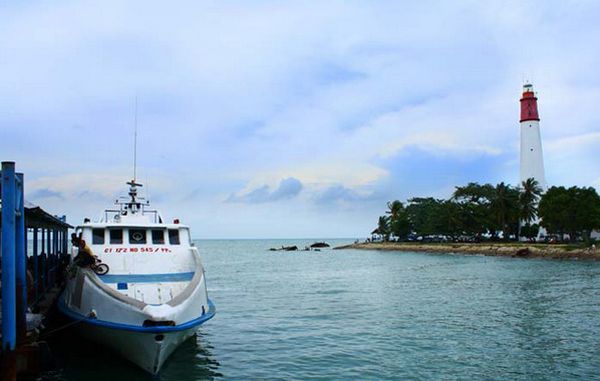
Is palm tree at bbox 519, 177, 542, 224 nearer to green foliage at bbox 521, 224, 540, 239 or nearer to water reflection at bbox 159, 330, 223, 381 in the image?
green foliage at bbox 521, 224, 540, 239

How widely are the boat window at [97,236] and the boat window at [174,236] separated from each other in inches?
91.7

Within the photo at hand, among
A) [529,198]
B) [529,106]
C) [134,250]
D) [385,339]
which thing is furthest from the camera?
[529,106]

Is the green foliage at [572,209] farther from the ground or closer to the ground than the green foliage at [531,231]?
farther from the ground

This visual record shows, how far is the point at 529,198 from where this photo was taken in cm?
9444

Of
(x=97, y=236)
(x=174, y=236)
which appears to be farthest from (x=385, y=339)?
(x=97, y=236)

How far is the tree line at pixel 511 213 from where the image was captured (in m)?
79.5

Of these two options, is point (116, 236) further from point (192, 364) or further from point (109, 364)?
point (192, 364)

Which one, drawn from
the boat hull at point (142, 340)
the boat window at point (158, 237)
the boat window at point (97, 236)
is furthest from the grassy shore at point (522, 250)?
the boat hull at point (142, 340)

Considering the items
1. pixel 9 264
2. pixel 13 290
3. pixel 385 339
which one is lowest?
pixel 385 339

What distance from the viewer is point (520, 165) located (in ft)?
332

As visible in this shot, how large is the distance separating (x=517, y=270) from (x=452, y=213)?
52774mm

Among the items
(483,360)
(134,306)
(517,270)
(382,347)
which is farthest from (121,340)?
(517,270)

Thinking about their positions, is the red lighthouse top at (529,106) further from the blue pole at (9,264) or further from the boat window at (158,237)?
the blue pole at (9,264)

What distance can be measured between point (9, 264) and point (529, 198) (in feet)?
309
